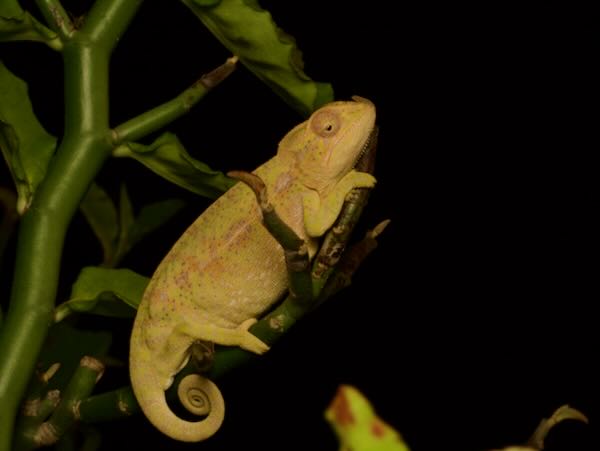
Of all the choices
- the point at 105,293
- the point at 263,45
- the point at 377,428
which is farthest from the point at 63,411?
the point at 377,428

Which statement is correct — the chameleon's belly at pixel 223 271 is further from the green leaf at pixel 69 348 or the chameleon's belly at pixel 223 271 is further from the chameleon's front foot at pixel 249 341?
the green leaf at pixel 69 348

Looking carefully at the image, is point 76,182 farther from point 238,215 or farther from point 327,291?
point 327,291

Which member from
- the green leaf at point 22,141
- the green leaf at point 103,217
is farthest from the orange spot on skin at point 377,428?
the green leaf at point 103,217

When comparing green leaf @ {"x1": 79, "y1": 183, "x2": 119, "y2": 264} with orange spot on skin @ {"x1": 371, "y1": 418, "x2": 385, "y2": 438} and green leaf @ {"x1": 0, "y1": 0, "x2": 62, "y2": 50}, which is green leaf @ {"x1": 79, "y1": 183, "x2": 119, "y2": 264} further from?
orange spot on skin @ {"x1": 371, "y1": 418, "x2": 385, "y2": 438}

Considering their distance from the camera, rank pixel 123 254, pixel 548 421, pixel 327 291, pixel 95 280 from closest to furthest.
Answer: pixel 548 421 < pixel 327 291 < pixel 95 280 < pixel 123 254

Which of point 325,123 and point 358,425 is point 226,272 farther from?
point 358,425

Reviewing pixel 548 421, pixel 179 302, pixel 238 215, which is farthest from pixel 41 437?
pixel 548 421
